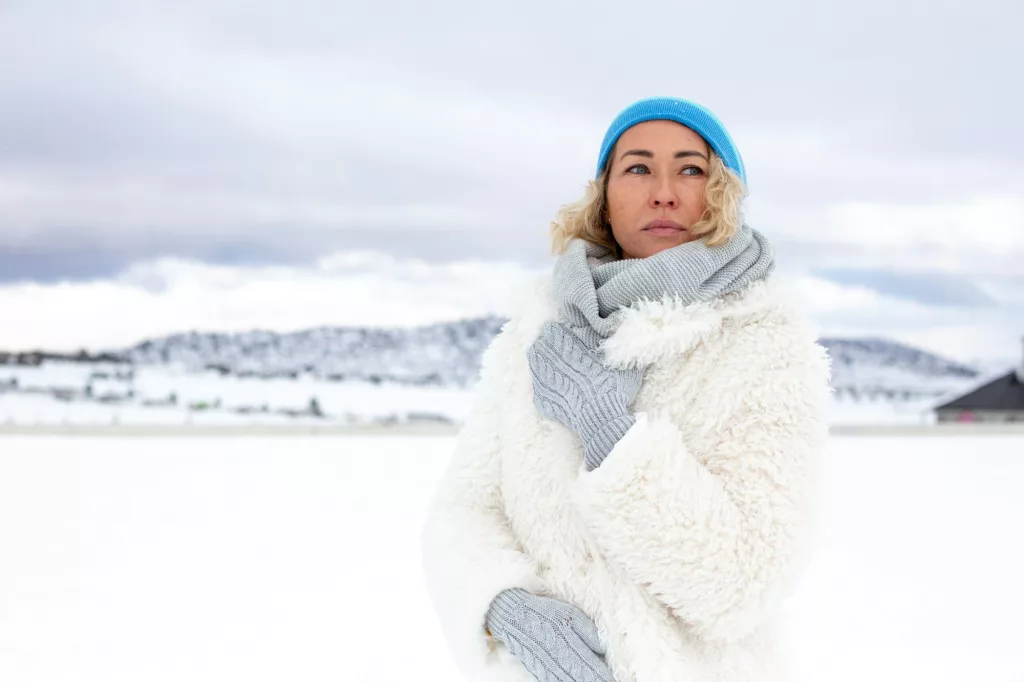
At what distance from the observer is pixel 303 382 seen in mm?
6148

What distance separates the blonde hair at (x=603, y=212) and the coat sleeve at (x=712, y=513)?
27cm

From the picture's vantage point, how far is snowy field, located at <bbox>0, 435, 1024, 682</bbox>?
267 centimetres

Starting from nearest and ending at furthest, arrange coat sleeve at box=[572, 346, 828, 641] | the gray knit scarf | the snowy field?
coat sleeve at box=[572, 346, 828, 641], the gray knit scarf, the snowy field

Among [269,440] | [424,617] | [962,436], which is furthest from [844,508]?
[269,440]

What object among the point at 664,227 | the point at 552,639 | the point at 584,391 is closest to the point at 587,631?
the point at 552,639

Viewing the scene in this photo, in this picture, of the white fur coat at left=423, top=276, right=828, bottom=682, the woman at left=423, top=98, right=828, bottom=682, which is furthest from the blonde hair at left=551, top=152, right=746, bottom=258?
the white fur coat at left=423, top=276, right=828, bottom=682

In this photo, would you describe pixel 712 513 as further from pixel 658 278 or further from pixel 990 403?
pixel 990 403


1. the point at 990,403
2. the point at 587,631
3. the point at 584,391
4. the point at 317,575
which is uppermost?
the point at 990,403

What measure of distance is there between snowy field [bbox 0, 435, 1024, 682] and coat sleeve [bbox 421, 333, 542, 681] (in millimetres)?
419

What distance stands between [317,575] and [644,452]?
2791mm

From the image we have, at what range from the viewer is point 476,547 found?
1216mm

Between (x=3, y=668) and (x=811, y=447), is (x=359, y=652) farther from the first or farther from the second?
(x=811, y=447)

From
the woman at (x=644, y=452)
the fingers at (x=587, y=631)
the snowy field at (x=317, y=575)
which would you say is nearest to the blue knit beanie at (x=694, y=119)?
the woman at (x=644, y=452)

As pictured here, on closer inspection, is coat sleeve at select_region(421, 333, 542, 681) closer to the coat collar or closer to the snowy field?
the coat collar
